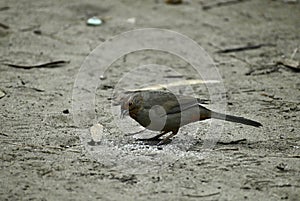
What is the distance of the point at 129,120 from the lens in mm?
5082

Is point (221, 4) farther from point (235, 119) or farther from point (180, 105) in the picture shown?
point (180, 105)

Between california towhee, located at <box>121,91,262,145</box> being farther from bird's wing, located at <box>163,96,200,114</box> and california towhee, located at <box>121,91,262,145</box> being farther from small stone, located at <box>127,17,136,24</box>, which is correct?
small stone, located at <box>127,17,136,24</box>

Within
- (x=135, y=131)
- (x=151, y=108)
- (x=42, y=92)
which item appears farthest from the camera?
(x=42, y=92)

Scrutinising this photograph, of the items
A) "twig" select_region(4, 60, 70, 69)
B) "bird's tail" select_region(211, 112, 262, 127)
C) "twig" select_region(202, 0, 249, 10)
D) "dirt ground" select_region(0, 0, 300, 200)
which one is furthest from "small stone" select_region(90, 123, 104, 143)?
"twig" select_region(202, 0, 249, 10)

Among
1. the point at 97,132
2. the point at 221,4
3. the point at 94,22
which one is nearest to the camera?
the point at 97,132

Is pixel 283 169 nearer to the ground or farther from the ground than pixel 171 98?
nearer to the ground

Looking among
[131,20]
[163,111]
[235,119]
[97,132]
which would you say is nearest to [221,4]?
[131,20]

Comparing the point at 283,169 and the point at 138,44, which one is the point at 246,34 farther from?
the point at 283,169

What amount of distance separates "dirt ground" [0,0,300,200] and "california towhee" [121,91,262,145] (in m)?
0.19

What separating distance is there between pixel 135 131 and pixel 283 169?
4.40 feet

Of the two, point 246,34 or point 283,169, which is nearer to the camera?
point 283,169

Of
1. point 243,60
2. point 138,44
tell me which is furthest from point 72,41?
point 243,60

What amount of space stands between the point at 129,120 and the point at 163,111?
74 cm

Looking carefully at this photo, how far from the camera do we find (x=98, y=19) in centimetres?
787
